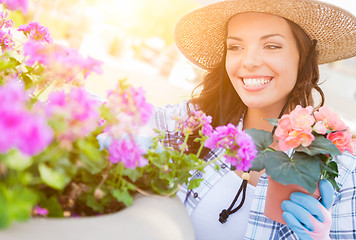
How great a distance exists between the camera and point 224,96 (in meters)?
1.92

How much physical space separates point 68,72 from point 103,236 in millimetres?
237

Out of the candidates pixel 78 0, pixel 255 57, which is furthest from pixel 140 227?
pixel 78 0

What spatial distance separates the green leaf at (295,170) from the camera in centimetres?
85

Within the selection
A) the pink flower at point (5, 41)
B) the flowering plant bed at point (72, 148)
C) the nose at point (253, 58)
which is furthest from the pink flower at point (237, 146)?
the nose at point (253, 58)

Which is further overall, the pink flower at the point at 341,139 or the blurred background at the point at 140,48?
the blurred background at the point at 140,48

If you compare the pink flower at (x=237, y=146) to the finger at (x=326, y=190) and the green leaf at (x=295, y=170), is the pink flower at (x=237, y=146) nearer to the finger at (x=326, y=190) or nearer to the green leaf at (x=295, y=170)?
the green leaf at (x=295, y=170)

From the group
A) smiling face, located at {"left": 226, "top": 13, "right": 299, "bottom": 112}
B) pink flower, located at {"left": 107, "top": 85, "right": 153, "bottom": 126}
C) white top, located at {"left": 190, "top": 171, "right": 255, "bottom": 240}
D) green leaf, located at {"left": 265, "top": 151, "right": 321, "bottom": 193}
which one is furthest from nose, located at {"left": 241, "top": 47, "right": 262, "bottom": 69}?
pink flower, located at {"left": 107, "top": 85, "right": 153, "bottom": 126}

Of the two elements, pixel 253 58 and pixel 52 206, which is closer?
pixel 52 206

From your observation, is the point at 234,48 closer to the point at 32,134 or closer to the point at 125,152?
the point at 125,152

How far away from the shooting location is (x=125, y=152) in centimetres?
58

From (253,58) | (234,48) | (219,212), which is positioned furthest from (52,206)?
(234,48)

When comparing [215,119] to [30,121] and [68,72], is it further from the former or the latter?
[30,121]

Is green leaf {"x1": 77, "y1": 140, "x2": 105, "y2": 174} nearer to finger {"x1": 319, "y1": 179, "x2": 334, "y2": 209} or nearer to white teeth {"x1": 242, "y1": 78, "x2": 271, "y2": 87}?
finger {"x1": 319, "y1": 179, "x2": 334, "y2": 209}

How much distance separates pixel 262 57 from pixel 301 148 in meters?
0.70
